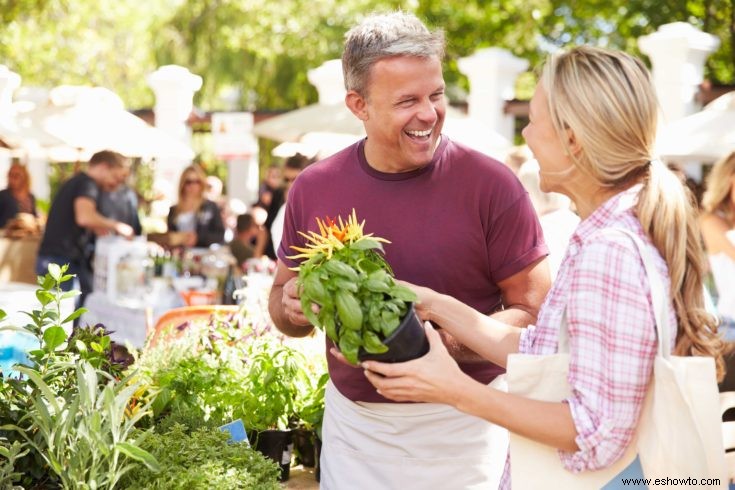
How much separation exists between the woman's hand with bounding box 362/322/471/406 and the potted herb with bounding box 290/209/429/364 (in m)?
0.02

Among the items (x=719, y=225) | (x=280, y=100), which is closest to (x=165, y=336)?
(x=719, y=225)

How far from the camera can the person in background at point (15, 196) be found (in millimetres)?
10484

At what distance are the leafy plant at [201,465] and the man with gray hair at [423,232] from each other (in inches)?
12.3

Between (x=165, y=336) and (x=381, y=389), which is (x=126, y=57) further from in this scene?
(x=381, y=389)

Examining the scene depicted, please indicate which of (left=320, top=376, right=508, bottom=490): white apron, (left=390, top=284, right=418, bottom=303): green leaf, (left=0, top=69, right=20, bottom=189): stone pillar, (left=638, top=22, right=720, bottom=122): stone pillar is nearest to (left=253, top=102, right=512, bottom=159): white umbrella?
(left=638, top=22, right=720, bottom=122): stone pillar

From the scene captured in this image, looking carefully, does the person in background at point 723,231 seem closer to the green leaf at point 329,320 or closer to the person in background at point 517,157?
the person in background at point 517,157

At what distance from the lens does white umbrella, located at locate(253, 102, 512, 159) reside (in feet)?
28.1

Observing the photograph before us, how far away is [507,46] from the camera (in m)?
17.4

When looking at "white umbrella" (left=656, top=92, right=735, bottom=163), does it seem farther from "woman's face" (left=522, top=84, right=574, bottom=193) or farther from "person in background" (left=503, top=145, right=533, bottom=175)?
"woman's face" (left=522, top=84, right=574, bottom=193)

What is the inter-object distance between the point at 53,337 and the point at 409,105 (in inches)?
38.1

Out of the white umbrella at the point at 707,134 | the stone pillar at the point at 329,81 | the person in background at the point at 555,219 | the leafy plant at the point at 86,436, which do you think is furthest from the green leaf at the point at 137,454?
the stone pillar at the point at 329,81

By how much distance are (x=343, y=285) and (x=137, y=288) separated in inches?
208

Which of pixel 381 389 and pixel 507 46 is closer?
pixel 381 389

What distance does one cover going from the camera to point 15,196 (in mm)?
10664
